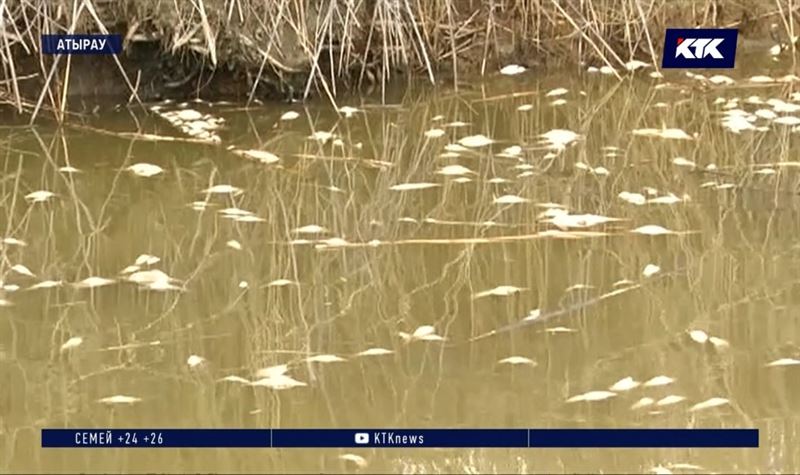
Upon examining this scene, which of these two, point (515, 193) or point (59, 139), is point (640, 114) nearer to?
point (515, 193)

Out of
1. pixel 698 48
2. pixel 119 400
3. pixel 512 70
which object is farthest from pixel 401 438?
pixel 698 48

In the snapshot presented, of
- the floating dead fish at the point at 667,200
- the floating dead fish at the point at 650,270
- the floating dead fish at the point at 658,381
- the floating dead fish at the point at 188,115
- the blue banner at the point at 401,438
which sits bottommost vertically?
the blue banner at the point at 401,438

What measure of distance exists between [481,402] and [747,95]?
2473 mm

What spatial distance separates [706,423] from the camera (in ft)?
7.39

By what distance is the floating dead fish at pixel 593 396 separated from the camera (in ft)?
7.61

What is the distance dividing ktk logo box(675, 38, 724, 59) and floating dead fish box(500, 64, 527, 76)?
0.62m

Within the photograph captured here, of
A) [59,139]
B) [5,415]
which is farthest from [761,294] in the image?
[59,139]

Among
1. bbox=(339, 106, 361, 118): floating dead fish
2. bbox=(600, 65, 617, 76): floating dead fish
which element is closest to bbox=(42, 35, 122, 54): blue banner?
bbox=(339, 106, 361, 118): floating dead fish

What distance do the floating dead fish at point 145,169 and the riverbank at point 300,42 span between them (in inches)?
25.8

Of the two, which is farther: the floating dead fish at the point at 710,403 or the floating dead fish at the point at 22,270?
the floating dead fish at the point at 22,270

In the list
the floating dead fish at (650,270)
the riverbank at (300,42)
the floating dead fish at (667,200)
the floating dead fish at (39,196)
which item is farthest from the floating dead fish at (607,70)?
the floating dead fish at (39,196)

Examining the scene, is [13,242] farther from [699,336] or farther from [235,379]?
[699,336]

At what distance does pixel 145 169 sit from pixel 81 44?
831mm

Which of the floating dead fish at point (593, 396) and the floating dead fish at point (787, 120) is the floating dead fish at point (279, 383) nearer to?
the floating dead fish at point (593, 396)
